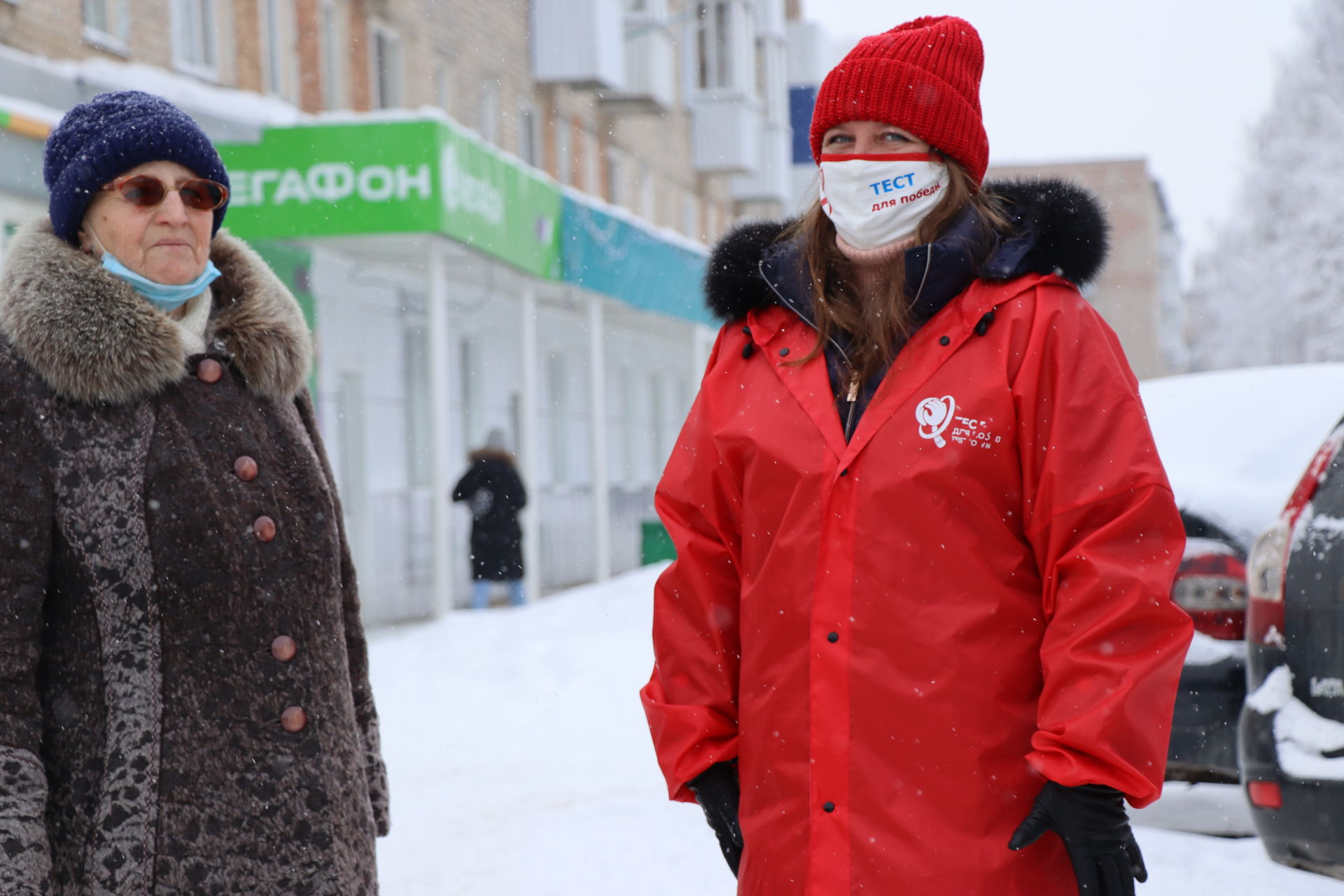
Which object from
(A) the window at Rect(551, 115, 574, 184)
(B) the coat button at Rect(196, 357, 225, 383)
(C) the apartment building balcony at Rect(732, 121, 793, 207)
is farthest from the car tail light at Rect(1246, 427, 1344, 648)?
(C) the apartment building balcony at Rect(732, 121, 793, 207)

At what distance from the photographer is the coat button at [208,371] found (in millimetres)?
2600

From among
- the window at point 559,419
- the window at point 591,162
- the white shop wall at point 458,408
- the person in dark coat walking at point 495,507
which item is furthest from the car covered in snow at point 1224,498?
the window at point 591,162

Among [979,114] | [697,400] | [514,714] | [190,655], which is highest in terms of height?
[979,114]

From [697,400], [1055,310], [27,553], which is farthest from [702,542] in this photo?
[27,553]

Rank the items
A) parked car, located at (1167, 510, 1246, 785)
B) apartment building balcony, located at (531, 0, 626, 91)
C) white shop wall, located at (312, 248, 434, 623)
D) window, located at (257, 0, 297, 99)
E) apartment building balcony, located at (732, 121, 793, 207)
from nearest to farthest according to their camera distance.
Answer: parked car, located at (1167, 510, 1246, 785), white shop wall, located at (312, 248, 434, 623), window, located at (257, 0, 297, 99), apartment building balcony, located at (531, 0, 626, 91), apartment building balcony, located at (732, 121, 793, 207)

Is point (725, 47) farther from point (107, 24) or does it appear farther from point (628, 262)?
point (107, 24)

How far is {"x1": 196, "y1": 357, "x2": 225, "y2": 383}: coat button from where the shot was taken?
8.53 feet

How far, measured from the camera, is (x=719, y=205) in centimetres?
3056

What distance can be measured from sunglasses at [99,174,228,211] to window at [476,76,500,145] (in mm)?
17104

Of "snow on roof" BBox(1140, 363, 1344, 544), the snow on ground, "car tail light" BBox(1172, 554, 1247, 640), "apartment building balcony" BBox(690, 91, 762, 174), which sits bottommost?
the snow on ground

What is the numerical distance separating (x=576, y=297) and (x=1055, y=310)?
15.7 meters

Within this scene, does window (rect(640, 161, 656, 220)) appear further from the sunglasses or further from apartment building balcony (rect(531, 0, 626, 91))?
the sunglasses

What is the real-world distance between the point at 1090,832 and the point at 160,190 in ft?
5.68

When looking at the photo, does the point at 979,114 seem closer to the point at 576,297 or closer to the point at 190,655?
the point at 190,655
